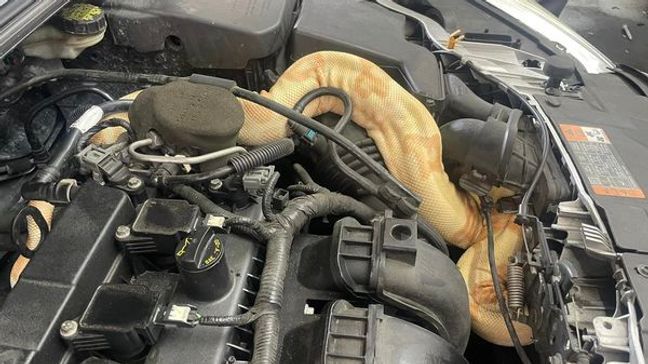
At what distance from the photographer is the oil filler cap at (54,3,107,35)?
3.80 feet

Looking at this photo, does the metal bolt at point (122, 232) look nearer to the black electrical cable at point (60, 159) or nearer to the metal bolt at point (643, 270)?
the black electrical cable at point (60, 159)

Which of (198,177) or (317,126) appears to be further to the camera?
(317,126)

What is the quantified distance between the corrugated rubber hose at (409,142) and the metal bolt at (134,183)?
321mm

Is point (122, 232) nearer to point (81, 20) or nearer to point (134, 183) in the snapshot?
point (134, 183)

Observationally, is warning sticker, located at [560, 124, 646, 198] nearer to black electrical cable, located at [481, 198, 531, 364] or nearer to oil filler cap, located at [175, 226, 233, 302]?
black electrical cable, located at [481, 198, 531, 364]

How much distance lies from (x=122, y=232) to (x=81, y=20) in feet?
2.09

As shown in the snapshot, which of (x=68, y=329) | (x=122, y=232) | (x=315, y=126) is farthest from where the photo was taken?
(x=315, y=126)

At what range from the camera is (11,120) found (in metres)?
1.26

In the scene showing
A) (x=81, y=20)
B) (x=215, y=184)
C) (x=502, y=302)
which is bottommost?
(x=502, y=302)

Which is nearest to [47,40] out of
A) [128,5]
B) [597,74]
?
[128,5]

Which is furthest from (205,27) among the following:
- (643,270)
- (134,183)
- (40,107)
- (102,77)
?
(643,270)

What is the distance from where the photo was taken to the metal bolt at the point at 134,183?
913 millimetres

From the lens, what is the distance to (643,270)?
2.81 ft

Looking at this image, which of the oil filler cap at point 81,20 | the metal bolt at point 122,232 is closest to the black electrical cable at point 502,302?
the metal bolt at point 122,232
